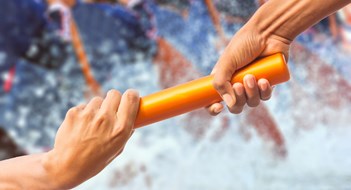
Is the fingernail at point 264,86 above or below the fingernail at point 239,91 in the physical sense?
below

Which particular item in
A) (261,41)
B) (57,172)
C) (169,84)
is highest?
(169,84)

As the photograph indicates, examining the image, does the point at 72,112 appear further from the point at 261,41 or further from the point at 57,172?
the point at 261,41

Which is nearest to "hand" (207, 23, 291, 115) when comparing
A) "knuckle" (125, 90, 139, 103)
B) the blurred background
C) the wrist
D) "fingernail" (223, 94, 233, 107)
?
"fingernail" (223, 94, 233, 107)

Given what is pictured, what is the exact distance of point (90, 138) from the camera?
2.21 feet

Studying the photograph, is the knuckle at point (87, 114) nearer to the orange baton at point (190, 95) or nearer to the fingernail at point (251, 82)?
the orange baton at point (190, 95)

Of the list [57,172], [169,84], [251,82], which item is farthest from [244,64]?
[169,84]

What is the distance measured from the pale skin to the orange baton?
11 millimetres

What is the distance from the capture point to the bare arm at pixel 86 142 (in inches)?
26.3

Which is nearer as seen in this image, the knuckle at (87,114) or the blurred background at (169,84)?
the knuckle at (87,114)

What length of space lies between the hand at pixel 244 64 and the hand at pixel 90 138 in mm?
120

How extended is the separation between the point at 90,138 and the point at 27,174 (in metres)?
0.11

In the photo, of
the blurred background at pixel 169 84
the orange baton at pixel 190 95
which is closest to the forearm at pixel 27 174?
the orange baton at pixel 190 95

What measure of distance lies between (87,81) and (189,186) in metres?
0.86

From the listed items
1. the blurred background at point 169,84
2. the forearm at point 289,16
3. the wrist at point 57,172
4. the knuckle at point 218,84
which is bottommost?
the wrist at point 57,172
